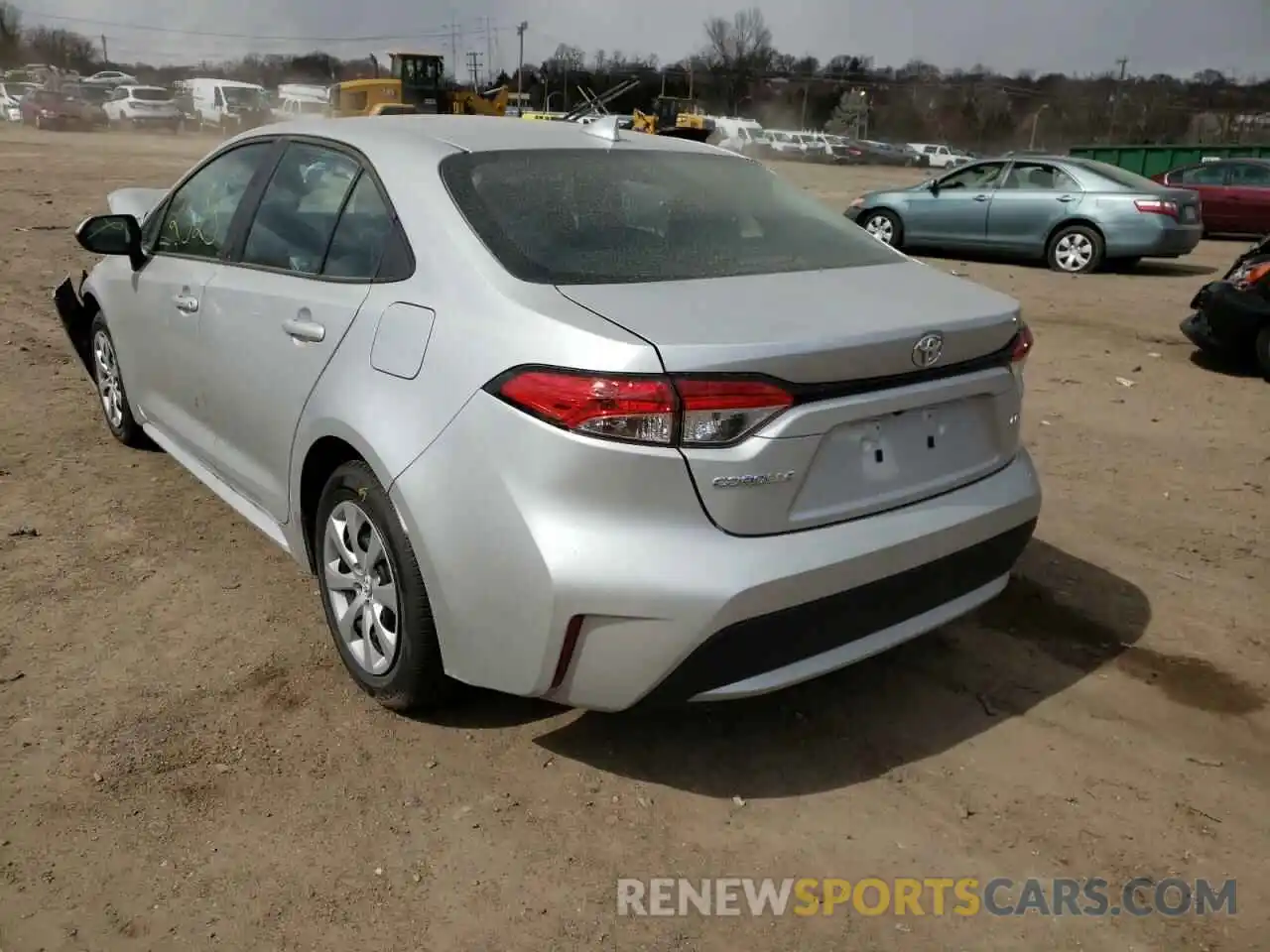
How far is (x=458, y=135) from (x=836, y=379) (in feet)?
5.03

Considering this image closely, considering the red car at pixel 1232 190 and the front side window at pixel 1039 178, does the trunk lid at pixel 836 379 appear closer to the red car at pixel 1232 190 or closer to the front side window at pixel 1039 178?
the front side window at pixel 1039 178

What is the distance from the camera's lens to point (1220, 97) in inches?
2121

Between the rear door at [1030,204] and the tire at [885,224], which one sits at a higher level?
the rear door at [1030,204]

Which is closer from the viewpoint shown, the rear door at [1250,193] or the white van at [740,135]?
the rear door at [1250,193]

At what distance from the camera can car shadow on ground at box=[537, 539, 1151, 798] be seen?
2857 millimetres

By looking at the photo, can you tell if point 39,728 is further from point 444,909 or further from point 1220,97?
point 1220,97

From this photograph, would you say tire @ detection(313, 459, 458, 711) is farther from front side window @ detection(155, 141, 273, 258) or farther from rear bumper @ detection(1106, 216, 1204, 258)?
rear bumper @ detection(1106, 216, 1204, 258)

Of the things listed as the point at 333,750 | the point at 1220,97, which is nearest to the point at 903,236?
the point at 333,750

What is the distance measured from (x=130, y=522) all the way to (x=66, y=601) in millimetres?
719

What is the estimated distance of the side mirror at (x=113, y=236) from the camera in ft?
13.7

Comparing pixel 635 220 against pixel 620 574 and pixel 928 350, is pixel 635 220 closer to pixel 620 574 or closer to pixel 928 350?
pixel 928 350

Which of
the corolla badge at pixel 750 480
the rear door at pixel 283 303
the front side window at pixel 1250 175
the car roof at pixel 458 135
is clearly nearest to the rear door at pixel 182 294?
the rear door at pixel 283 303

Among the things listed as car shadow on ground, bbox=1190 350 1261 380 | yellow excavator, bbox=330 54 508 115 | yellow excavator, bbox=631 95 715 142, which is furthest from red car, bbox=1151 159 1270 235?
yellow excavator, bbox=330 54 508 115

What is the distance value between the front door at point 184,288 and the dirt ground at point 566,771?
20.1 inches
